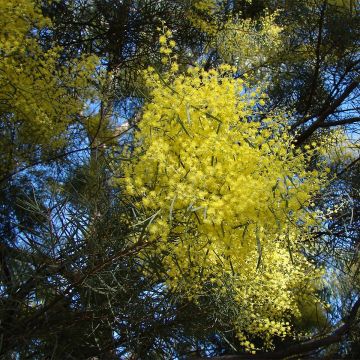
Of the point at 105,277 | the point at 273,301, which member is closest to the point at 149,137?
the point at 105,277

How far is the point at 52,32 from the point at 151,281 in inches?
87.3

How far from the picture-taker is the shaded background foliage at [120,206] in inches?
76.4

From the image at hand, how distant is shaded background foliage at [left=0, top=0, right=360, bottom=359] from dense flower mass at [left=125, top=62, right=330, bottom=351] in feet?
0.42

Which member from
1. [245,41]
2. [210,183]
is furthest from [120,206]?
[245,41]

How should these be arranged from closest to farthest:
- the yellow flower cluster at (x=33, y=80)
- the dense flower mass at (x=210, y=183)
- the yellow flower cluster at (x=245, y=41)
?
1. the dense flower mass at (x=210, y=183)
2. the yellow flower cluster at (x=33, y=80)
3. the yellow flower cluster at (x=245, y=41)

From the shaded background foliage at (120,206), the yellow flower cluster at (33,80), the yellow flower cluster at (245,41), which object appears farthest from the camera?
the yellow flower cluster at (245,41)

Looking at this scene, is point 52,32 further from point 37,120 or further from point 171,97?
point 171,97

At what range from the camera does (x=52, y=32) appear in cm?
357

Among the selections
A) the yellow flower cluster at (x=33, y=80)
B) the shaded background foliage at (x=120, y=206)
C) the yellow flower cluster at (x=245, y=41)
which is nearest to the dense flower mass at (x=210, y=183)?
the shaded background foliage at (x=120, y=206)

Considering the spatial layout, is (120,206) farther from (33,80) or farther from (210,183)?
(33,80)

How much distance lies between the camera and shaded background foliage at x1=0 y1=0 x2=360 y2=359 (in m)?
1.94

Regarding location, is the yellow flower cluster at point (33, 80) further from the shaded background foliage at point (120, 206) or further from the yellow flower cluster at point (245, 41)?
the yellow flower cluster at point (245, 41)

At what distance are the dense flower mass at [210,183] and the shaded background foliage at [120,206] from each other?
13cm

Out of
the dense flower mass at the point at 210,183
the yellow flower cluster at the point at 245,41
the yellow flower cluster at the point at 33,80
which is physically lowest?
the dense flower mass at the point at 210,183
